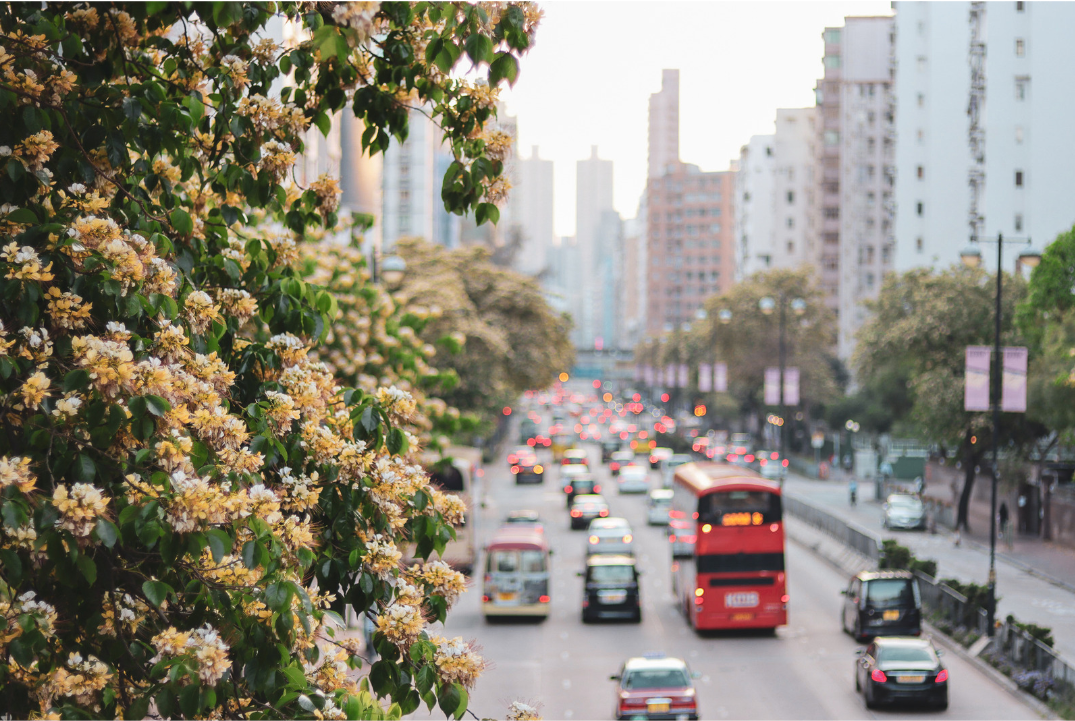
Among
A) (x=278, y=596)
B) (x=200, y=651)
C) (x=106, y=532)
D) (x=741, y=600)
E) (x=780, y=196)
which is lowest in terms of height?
(x=741, y=600)

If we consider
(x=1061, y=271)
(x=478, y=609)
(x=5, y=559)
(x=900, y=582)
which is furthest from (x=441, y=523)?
(x=1061, y=271)

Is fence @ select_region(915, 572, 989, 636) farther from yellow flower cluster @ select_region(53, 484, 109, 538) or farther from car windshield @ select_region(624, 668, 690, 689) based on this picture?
yellow flower cluster @ select_region(53, 484, 109, 538)

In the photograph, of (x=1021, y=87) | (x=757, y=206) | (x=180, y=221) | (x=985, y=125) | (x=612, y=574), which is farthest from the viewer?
(x=757, y=206)

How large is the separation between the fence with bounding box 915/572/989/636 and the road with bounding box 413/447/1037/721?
5.43ft

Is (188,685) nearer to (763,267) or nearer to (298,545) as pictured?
(298,545)

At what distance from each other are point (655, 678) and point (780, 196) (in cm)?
11899

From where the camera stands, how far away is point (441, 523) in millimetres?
6809

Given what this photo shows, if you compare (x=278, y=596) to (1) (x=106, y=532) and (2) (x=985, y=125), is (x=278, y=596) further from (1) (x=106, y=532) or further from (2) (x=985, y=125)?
(2) (x=985, y=125)

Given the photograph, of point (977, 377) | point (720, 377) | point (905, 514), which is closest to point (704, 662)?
point (977, 377)

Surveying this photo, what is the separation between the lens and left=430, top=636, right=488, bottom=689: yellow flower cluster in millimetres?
6191

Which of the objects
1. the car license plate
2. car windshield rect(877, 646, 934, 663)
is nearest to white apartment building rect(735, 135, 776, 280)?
the car license plate

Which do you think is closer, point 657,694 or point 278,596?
point 278,596

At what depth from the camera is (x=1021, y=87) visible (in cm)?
6850

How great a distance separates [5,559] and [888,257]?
107 meters
